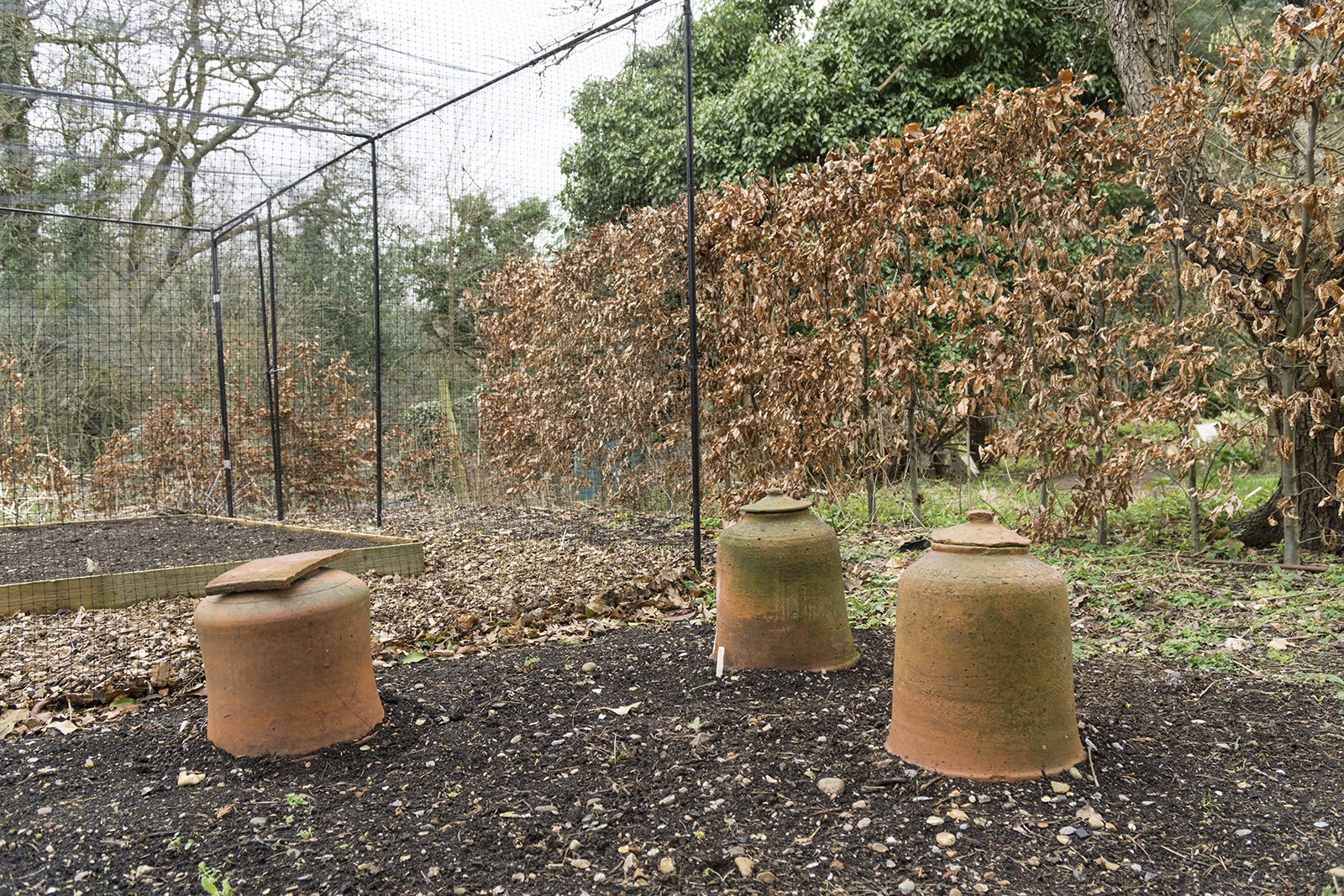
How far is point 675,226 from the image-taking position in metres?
6.82

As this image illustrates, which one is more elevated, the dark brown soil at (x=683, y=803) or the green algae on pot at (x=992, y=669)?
the green algae on pot at (x=992, y=669)

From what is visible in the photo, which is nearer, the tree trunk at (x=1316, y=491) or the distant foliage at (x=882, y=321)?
the tree trunk at (x=1316, y=491)

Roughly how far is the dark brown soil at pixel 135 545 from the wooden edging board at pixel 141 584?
14.8 inches

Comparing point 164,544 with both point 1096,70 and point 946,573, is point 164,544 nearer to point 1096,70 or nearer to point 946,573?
point 946,573

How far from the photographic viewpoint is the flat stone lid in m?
2.65

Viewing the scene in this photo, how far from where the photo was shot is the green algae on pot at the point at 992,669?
2340 mm

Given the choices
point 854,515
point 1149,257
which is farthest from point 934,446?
point 1149,257

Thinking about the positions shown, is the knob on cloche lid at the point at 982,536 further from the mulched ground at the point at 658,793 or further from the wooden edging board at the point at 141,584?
the wooden edging board at the point at 141,584

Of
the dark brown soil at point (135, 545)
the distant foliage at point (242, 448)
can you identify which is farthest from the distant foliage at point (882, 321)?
the dark brown soil at point (135, 545)

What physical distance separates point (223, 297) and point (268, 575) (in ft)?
25.4

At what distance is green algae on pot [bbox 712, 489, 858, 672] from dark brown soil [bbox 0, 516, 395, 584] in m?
3.44

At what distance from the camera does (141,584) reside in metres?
4.90

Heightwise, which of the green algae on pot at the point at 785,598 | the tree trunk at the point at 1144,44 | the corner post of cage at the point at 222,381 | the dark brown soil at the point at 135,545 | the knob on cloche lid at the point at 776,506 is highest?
the tree trunk at the point at 1144,44

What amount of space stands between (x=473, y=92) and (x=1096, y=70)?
7.86m
